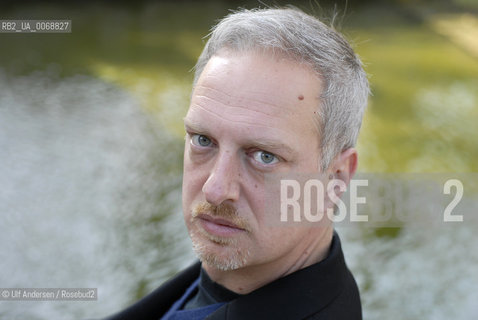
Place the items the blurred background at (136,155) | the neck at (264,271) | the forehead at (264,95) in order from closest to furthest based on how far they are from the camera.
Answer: the forehead at (264,95) < the neck at (264,271) < the blurred background at (136,155)

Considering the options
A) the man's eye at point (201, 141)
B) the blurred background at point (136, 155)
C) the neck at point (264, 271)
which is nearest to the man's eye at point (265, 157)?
the man's eye at point (201, 141)

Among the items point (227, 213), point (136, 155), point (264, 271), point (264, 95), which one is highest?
point (264, 95)

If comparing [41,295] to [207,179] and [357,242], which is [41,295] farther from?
[207,179]

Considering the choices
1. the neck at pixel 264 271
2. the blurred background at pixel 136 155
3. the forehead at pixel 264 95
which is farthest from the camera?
the blurred background at pixel 136 155

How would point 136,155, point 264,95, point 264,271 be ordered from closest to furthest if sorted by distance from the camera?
point 264,95 < point 264,271 < point 136,155

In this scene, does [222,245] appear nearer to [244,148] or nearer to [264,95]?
[244,148]

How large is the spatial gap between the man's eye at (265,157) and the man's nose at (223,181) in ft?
0.14

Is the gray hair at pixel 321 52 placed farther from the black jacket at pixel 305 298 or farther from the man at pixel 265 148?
the black jacket at pixel 305 298

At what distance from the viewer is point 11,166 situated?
4324mm

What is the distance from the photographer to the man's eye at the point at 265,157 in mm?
1339

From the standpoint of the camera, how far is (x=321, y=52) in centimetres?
135

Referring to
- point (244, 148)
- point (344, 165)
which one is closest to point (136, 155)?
point (344, 165)

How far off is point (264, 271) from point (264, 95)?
410 millimetres

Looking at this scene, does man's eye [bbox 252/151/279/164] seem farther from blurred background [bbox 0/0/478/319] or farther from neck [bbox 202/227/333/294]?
blurred background [bbox 0/0/478/319]
